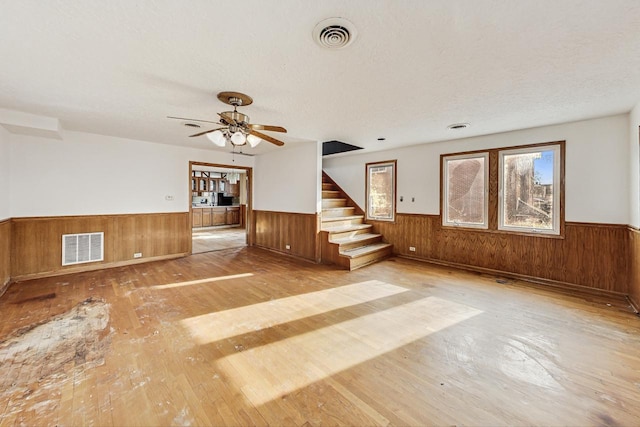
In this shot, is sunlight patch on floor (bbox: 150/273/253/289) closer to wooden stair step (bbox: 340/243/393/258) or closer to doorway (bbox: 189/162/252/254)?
wooden stair step (bbox: 340/243/393/258)

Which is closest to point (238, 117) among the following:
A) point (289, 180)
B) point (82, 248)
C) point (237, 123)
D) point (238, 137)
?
point (237, 123)

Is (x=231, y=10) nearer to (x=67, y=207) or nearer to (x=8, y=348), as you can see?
(x=8, y=348)

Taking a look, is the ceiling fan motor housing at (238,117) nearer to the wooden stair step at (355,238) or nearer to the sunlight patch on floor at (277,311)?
the sunlight patch on floor at (277,311)

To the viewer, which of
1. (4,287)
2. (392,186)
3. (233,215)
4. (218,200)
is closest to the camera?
(4,287)

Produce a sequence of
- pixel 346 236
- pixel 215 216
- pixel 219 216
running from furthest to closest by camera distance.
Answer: pixel 219 216 → pixel 215 216 → pixel 346 236

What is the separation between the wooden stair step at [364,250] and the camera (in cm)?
484

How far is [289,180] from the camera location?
5891mm

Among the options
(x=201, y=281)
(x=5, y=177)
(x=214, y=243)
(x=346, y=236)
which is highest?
(x=5, y=177)

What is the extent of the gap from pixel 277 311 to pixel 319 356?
38.1 inches

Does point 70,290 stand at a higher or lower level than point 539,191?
lower

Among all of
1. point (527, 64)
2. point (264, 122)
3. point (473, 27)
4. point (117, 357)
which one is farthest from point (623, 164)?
point (117, 357)

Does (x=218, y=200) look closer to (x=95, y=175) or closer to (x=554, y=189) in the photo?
(x=95, y=175)

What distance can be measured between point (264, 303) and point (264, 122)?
2.48 meters

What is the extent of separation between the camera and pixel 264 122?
12.6 feet
